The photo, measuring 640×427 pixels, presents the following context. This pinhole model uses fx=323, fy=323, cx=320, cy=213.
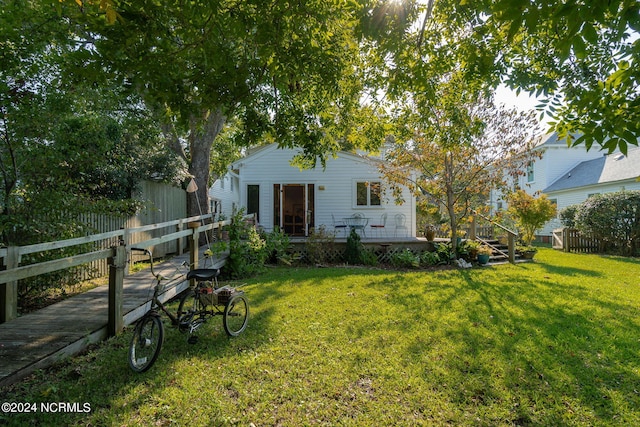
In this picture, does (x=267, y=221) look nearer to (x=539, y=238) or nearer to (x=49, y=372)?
(x=49, y=372)

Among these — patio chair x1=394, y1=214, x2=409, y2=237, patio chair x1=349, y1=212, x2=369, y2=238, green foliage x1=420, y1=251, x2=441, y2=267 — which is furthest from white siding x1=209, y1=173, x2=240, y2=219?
green foliage x1=420, y1=251, x2=441, y2=267

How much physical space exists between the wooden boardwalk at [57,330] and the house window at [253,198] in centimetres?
865

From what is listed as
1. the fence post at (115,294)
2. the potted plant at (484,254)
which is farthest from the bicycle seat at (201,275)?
the potted plant at (484,254)

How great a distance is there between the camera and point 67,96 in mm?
5828

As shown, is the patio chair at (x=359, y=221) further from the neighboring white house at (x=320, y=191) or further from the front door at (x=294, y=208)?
the front door at (x=294, y=208)

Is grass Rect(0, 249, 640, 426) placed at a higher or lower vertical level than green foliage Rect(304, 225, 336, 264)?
lower

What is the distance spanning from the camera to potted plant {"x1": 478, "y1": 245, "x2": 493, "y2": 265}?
10883 millimetres

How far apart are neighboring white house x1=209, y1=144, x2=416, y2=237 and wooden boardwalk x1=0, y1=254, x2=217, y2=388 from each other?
28.6 feet

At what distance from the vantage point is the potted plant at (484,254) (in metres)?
10.9

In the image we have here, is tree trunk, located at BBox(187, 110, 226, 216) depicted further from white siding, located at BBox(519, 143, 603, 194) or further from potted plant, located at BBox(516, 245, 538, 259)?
white siding, located at BBox(519, 143, 603, 194)

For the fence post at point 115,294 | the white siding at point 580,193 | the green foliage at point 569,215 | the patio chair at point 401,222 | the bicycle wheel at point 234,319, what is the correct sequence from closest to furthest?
the fence post at point 115,294 < the bicycle wheel at point 234,319 < the patio chair at point 401,222 < the green foliage at point 569,215 < the white siding at point 580,193

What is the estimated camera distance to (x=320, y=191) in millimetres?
14266

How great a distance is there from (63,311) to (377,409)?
455 centimetres

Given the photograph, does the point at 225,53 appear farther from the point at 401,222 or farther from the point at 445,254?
the point at 401,222
